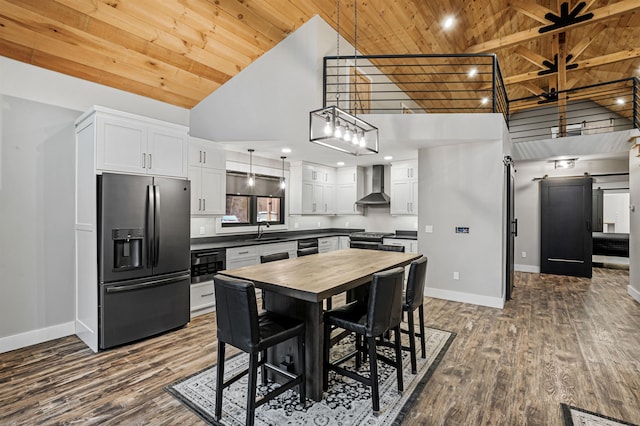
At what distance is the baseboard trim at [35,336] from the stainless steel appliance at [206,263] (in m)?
1.38

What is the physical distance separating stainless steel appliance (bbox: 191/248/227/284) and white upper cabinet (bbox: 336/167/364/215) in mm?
3458

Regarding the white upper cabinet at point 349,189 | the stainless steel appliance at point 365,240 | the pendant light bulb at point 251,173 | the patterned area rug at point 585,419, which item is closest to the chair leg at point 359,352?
the patterned area rug at point 585,419

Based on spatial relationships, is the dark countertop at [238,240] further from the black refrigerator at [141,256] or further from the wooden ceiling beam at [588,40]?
the wooden ceiling beam at [588,40]

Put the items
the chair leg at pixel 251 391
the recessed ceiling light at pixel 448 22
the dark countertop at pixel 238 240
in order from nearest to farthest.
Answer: the chair leg at pixel 251 391 < the dark countertop at pixel 238 240 < the recessed ceiling light at pixel 448 22

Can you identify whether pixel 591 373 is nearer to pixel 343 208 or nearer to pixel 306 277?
pixel 306 277

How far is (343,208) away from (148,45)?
4.88m

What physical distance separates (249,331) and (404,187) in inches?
200

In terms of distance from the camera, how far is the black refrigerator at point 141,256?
3.18 metres

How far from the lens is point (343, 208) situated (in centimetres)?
738

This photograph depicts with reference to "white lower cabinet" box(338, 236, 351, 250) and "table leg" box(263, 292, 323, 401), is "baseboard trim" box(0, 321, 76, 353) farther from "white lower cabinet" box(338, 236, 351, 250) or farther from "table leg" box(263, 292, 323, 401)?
"white lower cabinet" box(338, 236, 351, 250)

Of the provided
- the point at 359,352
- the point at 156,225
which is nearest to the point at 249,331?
the point at 359,352

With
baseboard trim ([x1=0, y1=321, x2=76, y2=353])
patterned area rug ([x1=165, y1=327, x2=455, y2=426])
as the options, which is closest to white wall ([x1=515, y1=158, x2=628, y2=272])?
patterned area rug ([x1=165, y1=327, x2=455, y2=426])

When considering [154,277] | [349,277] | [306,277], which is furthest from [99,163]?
[349,277]

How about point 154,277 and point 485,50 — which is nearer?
point 154,277
